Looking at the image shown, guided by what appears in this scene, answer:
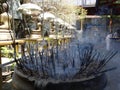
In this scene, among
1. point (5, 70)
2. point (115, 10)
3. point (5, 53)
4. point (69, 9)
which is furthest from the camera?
point (69, 9)

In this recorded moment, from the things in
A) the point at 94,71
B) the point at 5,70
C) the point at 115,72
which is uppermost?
the point at 94,71

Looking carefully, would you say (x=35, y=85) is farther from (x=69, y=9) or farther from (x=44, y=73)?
(x=69, y=9)

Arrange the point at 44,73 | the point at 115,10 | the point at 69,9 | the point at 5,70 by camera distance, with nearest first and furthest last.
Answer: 1. the point at 44,73
2. the point at 5,70
3. the point at 115,10
4. the point at 69,9

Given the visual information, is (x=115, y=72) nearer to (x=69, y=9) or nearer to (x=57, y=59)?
(x=57, y=59)

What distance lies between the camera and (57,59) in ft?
6.66

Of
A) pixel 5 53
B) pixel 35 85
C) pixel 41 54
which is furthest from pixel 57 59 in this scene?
pixel 5 53

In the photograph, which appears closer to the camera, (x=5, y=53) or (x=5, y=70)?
(x=5, y=70)

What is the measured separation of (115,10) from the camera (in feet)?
37.0

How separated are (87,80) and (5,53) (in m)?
6.79

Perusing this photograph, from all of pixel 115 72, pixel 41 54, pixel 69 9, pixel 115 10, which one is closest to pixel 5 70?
pixel 41 54

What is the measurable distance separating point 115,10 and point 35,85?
34.6 feet

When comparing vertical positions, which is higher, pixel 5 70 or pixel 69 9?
pixel 69 9

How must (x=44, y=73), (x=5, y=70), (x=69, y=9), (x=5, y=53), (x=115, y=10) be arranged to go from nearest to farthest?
(x=44, y=73)
(x=5, y=70)
(x=5, y=53)
(x=115, y=10)
(x=69, y=9)

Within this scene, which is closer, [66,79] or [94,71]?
[66,79]
